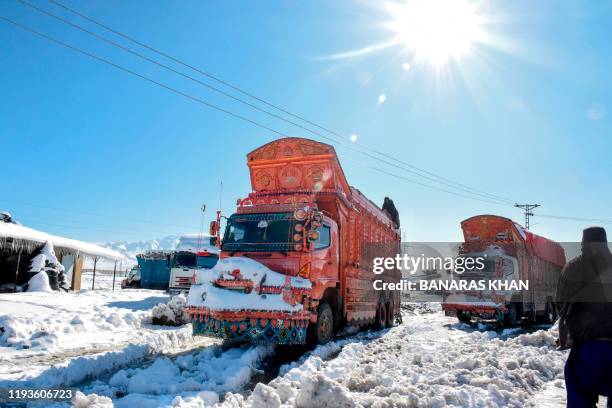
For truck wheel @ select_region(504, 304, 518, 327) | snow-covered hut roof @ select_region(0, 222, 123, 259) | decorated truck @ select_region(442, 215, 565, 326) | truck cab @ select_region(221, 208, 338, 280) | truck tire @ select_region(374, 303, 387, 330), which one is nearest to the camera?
truck cab @ select_region(221, 208, 338, 280)

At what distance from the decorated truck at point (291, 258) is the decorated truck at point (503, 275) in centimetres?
506

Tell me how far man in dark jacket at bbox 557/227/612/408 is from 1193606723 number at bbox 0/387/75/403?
5.30 m

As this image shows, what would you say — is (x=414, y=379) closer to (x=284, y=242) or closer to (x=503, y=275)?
(x=284, y=242)

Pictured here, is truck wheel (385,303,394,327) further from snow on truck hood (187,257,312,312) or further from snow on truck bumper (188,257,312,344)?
snow on truck hood (187,257,312,312)

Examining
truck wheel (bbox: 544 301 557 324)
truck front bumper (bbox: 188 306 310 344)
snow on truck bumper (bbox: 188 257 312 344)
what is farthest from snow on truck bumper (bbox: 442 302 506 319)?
truck front bumper (bbox: 188 306 310 344)

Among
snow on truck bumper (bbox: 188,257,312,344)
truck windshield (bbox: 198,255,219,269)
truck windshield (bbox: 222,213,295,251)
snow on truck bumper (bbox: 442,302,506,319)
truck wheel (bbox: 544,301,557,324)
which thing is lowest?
truck wheel (bbox: 544,301,557,324)

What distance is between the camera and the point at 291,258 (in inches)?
339

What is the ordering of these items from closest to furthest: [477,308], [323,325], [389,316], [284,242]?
[284,242] → [323,325] → [389,316] → [477,308]

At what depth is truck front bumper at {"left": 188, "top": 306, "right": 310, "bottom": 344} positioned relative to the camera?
297 inches

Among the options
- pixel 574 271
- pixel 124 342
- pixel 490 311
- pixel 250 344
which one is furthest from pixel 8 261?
pixel 574 271

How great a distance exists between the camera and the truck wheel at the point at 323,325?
863 cm

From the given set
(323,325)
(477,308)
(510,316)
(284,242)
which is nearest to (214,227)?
(284,242)

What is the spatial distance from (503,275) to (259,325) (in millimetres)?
12153

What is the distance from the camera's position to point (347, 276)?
1079cm
